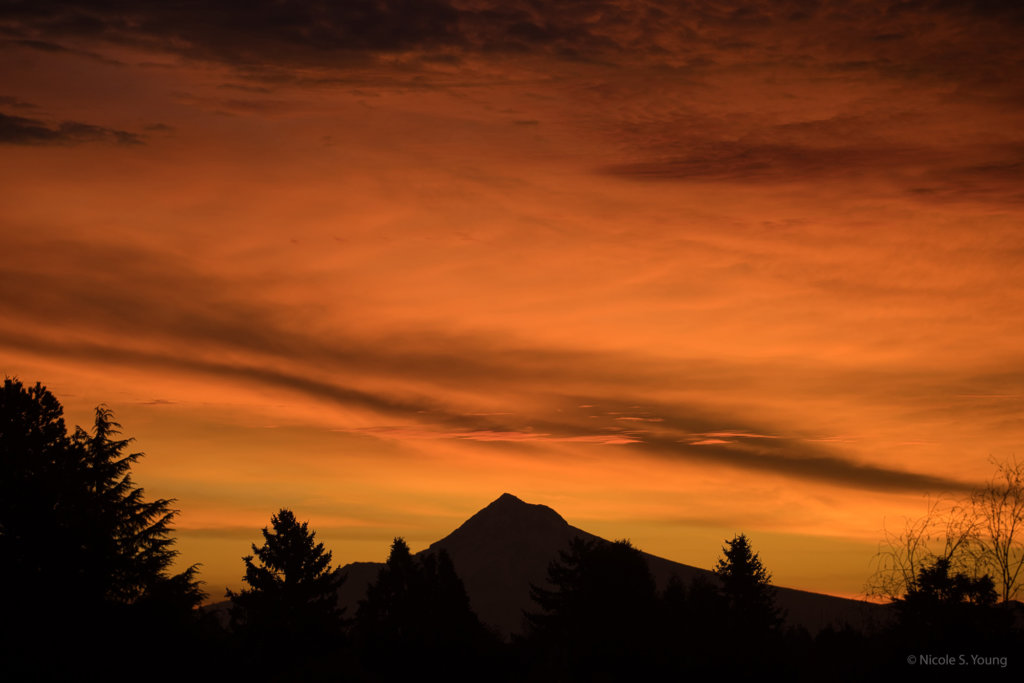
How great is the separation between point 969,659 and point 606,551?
5104 cm

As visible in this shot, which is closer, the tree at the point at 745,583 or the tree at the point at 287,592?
the tree at the point at 287,592

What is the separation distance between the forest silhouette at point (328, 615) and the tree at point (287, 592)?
4.0 inches

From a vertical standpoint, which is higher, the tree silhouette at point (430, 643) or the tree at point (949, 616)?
the tree at point (949, 616)

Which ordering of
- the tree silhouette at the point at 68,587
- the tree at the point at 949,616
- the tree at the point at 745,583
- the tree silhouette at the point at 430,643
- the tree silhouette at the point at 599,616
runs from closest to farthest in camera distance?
the tree silhouette at the point at 68,587
the tree at the point at 949,616
the tree silhouette at the point at 430,643
the tree silhouette at the point at 599,616
the tree at the point at 745,583

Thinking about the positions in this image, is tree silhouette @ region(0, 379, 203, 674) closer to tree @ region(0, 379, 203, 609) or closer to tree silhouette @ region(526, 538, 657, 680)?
tree @ region(0, 379, 203, 609)

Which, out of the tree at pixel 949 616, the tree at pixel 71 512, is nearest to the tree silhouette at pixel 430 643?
the tree at pixel 71 512

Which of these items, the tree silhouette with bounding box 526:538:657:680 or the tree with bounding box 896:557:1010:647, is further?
the tree silhouette with bounding box 526:538:657:680

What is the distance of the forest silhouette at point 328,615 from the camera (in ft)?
63.9

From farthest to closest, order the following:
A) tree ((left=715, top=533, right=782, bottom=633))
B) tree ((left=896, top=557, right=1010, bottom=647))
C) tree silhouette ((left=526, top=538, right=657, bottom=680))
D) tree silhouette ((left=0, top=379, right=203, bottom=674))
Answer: tree ((left=715, top=533, right=782, bottom=633)) → tree silhouette ((left=526, top=538, right=657, bottom=680)) → tree ((left=896, top=557, right=1010, bottom=647)) → tree silhouette ((left=0, top=379, right=203, bottom=674))

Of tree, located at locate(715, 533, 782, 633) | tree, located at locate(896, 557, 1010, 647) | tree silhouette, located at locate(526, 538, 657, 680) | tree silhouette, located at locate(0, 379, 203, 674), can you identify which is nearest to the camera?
tree silhouette, located at locate(0, 379, 203, 674)

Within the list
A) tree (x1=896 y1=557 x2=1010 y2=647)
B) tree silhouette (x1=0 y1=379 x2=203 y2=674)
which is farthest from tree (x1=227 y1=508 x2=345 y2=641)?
tree (x1=896 y1=557 x2=1010 y2=647)

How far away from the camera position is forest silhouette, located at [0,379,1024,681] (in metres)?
19.5

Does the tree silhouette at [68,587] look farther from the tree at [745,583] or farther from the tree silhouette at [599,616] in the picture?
the tree at [745,583]

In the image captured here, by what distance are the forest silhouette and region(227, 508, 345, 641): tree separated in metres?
0.10
